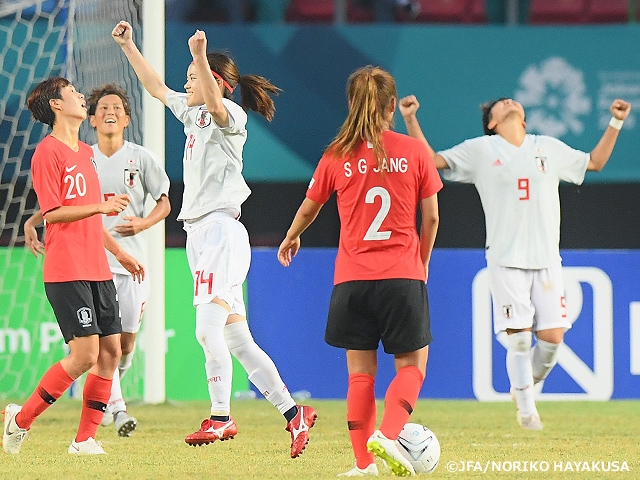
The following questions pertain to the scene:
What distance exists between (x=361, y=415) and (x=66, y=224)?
1691 millimetres

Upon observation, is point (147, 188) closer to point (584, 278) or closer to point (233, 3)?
point (584, 278)

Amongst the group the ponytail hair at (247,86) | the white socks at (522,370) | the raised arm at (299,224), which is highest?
the ponytail hair at (247,86)

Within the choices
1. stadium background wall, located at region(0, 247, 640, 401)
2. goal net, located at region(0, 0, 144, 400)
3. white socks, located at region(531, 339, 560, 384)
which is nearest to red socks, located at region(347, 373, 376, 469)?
white socks, located at region(531, 339, 560, 384)

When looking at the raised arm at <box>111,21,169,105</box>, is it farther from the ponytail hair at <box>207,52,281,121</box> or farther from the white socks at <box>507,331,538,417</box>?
the white socks at <box>507,331,538,417</box>

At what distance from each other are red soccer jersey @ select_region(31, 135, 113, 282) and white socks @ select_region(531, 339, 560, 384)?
9.32 feet

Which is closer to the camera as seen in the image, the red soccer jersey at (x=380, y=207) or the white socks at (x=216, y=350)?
the red soccer jersey at (x=380, y=207)

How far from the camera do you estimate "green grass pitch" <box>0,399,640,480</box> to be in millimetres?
5012

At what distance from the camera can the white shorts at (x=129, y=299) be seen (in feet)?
22.8

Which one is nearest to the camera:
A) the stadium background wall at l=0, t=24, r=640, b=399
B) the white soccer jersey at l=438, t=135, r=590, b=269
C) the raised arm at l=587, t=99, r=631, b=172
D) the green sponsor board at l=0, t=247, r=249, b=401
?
the raised arm at l=587, t=99, r=631, b=172

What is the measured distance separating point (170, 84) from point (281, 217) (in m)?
1.67

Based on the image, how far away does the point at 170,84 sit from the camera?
1134cm

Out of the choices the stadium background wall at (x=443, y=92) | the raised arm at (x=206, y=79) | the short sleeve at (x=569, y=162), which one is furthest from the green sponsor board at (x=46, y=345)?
the raised arm at (x=206, y=79)

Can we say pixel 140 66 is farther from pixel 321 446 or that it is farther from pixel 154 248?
pixel 154 248

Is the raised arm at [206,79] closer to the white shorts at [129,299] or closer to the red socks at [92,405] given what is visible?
the red socks at [92,405]
